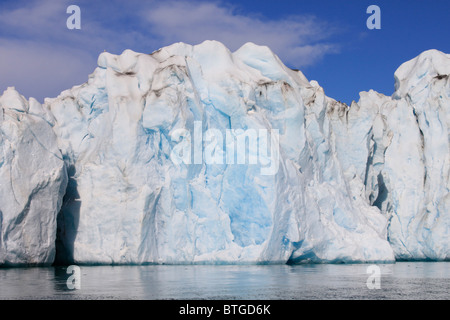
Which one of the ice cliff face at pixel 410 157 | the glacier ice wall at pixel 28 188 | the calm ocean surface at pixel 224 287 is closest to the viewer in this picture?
the calm ocean surface at pixel 224 287

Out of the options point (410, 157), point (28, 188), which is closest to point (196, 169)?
point (28, 188)

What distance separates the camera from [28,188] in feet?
60.1

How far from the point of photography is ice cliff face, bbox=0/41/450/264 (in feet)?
62.2

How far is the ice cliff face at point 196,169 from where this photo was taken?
747 inches

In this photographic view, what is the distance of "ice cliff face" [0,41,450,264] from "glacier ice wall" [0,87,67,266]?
61 mm

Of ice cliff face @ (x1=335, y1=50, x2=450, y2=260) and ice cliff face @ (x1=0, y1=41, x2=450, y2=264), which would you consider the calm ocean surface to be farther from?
ice cliff face @ (x1=335, y1=50, x2=450, y2=260)

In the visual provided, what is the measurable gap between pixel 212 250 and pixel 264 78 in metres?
7.07

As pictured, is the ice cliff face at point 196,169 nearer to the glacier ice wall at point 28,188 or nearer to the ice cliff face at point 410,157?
the glacier ice wall at point 28,188

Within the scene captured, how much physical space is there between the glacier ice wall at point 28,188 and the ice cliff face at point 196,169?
6 cm

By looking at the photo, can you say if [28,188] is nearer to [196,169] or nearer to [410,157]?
[196,169]

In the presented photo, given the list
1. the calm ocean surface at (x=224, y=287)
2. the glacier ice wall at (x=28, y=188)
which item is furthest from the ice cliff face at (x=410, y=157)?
the glacier ice wall at (x=28, y=188)

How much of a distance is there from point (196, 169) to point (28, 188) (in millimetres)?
5287
